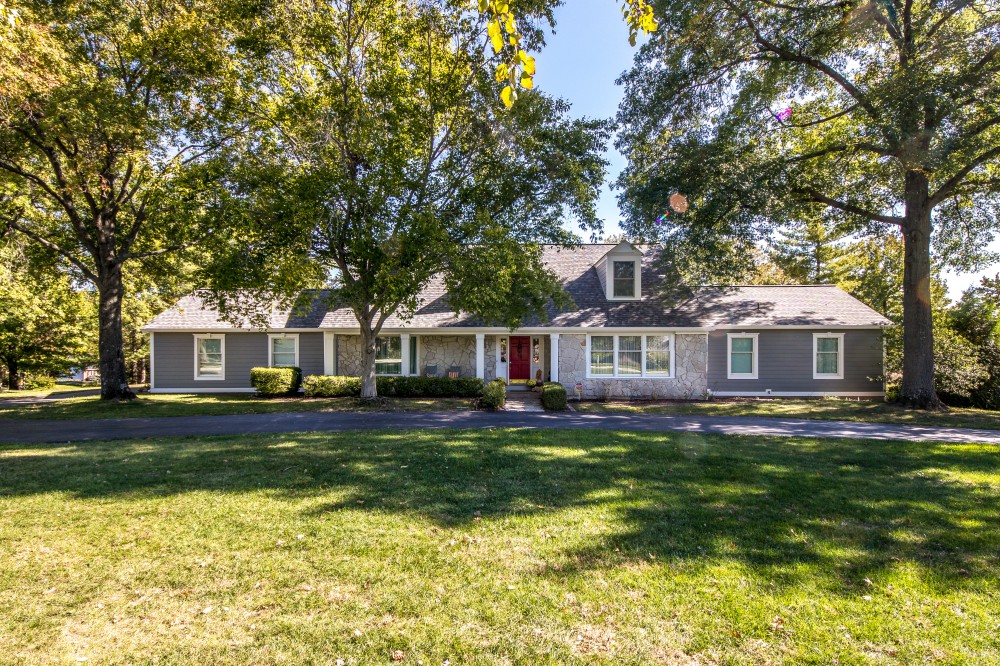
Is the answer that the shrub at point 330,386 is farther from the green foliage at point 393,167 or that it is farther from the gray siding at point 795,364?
the gray siding at point 795,364

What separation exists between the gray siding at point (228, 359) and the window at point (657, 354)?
13155 mm

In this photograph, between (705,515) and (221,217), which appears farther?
(221,217)

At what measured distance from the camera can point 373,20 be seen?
43.2ft

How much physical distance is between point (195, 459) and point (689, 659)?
7.52 meters

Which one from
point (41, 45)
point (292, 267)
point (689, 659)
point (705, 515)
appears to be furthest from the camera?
point (292, 267)

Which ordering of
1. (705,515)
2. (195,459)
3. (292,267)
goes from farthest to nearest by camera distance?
(292,267) → (195,459) → (705,515)

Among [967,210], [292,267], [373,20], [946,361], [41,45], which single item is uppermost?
[373,20]

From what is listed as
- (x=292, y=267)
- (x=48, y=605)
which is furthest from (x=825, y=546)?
(x=292, y=267)

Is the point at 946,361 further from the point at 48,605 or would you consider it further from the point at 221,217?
the point at 221,217

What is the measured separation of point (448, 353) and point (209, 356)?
33.4ft

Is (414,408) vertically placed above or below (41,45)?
below

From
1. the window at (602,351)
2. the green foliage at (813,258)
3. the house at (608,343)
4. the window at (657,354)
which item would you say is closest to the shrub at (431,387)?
the house at (608,343)

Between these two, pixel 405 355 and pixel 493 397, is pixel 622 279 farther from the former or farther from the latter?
pixel 405 355

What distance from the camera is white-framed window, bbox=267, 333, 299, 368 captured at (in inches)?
763
